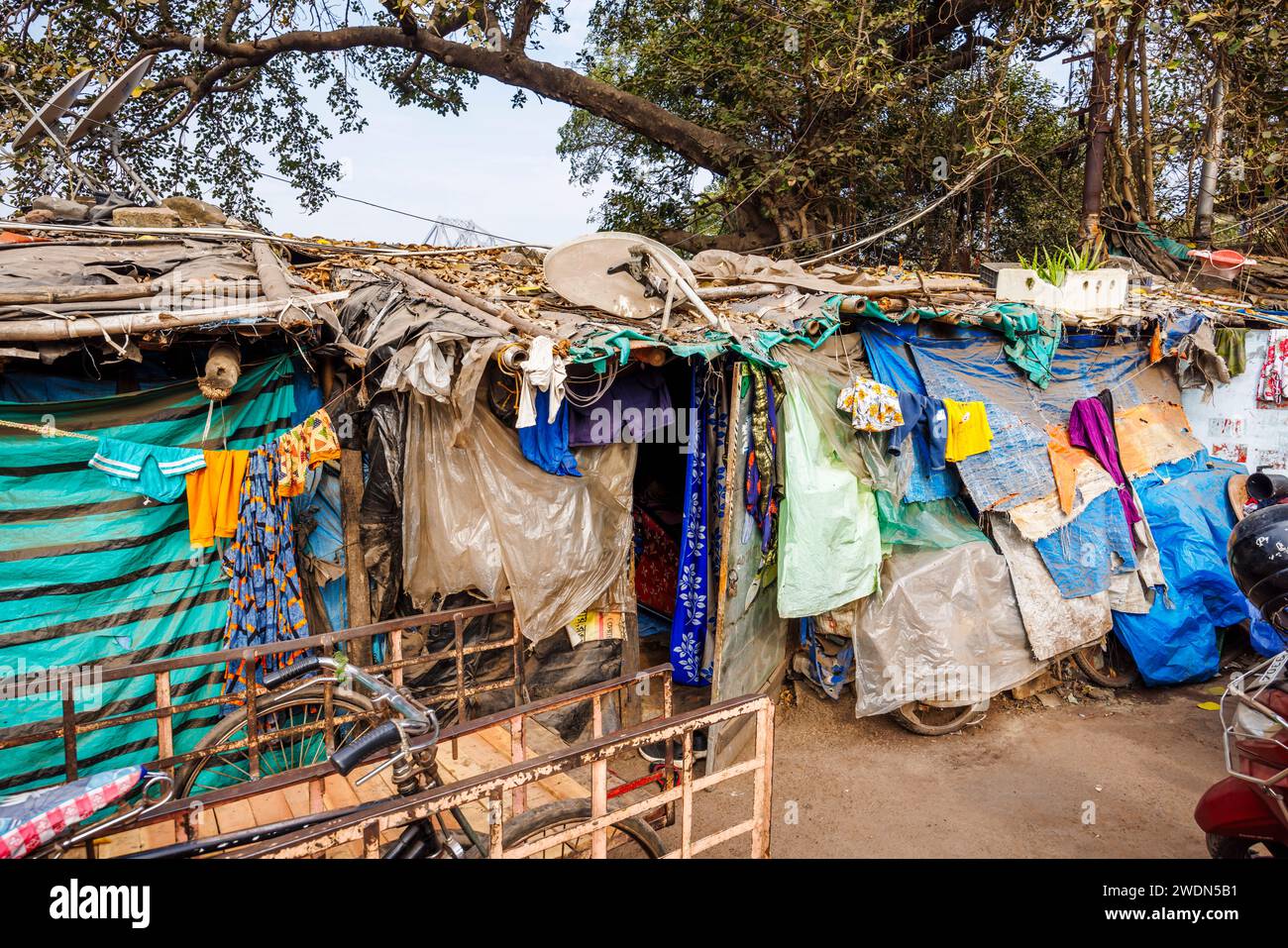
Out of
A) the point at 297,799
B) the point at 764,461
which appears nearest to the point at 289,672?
the point at 297,799

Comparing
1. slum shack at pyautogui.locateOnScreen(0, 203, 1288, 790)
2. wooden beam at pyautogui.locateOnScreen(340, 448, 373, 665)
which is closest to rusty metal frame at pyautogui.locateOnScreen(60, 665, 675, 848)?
slum shack at pyautogui.locateOnScreen(0, 203, 1288, 790)

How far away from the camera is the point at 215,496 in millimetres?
4723

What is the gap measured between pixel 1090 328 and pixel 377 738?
281 inches

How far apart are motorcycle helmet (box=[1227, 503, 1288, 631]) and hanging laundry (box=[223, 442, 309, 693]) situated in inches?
211

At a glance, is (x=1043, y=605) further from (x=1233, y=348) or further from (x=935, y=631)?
(x=1233, y=348)

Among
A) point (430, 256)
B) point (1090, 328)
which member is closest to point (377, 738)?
A: point (430, 256)

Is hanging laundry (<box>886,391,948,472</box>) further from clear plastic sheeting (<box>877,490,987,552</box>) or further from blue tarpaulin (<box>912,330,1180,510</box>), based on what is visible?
clear plastic sheeting (<box>877,490,987,552</box>)

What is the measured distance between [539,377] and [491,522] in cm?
118

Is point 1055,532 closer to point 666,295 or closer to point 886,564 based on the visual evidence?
point 886,564

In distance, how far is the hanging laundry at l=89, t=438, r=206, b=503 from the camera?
4.38 metres

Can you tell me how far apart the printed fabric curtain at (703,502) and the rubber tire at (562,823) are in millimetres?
2607

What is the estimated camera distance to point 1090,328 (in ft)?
23.1

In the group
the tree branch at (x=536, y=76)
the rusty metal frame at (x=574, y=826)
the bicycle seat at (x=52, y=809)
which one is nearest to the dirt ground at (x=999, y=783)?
the rusty metal frame at (x=574, y=826)
